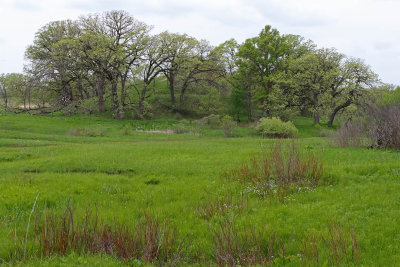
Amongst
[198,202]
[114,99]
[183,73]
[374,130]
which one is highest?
[183,73]

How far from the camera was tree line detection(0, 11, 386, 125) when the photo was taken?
1662 inches

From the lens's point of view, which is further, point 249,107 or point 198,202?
point 249,107

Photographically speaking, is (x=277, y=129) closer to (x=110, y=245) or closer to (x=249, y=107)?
(x=249, y=107)

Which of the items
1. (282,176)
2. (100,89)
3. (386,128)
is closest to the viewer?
(282,176)

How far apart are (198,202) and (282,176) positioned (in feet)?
10.4

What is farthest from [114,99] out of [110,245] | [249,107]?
[110,245]

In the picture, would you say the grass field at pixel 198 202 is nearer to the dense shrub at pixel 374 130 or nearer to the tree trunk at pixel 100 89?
the dense shrub at pixel 374 130

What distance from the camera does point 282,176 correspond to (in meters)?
10.3

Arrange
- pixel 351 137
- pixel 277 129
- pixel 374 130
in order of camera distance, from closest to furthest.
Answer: pixel 374 130 → pixel 351 137 → pixel 277 129

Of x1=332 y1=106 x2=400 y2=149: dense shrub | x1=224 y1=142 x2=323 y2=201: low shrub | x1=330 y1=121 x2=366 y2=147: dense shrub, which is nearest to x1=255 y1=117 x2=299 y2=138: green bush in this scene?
x1=332 y1=106 x2=400 y2=149: dense shrub

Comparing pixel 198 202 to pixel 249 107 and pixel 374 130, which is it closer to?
pixel 374 130

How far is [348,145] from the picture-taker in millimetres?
19906

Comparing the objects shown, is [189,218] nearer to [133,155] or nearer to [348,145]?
[133,155]

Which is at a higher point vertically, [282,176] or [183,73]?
[183,73]
